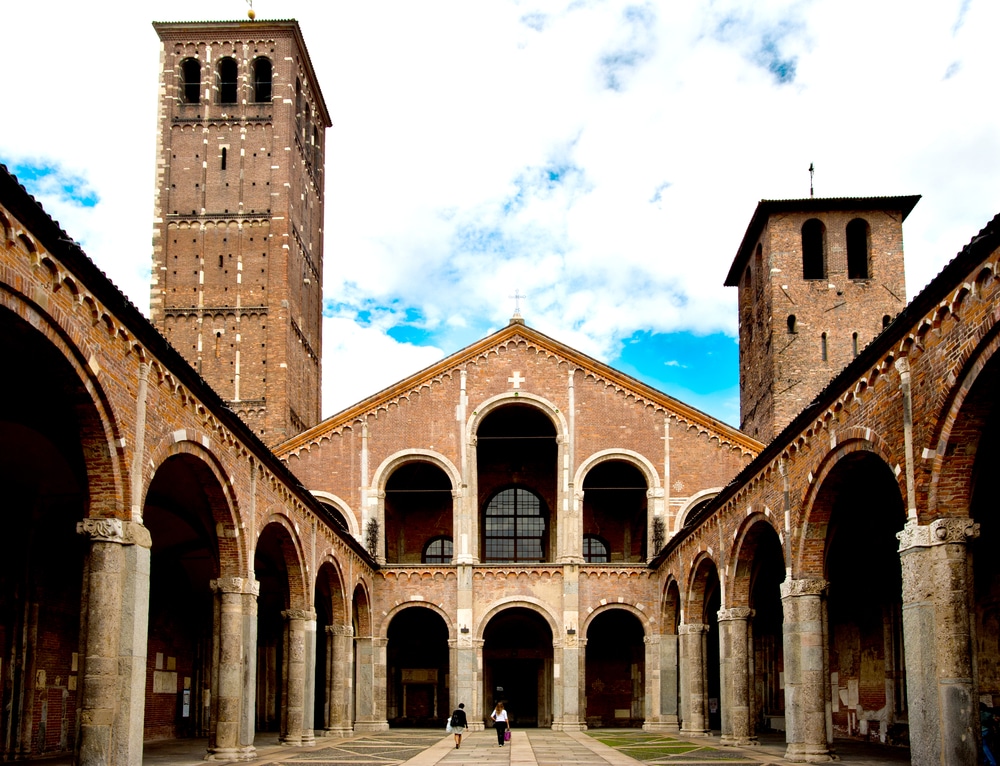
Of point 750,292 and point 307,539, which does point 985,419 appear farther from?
point 750,292

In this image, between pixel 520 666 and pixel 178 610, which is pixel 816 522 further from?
pixel 520 666

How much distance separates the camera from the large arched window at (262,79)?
4838cm

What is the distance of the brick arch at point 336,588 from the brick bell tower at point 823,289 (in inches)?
716

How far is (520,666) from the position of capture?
4034cm

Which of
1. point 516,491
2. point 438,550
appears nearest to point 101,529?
point 438,550

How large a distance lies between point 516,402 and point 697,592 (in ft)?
32.6

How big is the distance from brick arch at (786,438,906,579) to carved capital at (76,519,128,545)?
10381 millimetres

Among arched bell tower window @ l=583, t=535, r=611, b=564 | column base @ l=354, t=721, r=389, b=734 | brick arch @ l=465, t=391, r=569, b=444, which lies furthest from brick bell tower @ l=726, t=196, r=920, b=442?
column base @ l=354, t=721, r=389, b=734

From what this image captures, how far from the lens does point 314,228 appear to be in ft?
172

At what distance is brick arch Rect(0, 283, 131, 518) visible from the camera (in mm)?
13109

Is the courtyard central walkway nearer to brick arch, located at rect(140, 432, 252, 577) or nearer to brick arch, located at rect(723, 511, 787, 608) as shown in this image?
brick arch, located at rect(723, 511, 787, 608)

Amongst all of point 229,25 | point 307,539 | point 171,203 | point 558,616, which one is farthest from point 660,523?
point 229,25

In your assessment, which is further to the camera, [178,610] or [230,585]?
[178,610]

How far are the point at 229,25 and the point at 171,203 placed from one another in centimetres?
851
